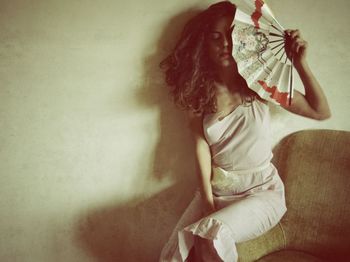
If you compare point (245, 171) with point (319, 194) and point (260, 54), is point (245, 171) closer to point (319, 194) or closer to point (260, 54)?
point (319, 194)

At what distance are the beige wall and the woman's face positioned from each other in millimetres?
193

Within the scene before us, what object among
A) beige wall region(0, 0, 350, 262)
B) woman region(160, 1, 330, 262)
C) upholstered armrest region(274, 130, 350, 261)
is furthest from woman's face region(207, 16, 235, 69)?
upholstered armrest region(274, 130, 350, 261)

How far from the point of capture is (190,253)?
4.20ft

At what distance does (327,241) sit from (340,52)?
945 millimetres

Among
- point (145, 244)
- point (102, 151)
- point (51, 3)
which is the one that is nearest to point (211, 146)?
point (102, 151)

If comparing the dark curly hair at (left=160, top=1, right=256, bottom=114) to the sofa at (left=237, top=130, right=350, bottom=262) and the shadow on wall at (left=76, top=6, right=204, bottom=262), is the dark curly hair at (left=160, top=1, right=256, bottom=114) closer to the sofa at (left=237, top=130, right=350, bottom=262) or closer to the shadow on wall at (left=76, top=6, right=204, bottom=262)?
the shadow on wall at (left=76, top=6, right=204, bottom=262)

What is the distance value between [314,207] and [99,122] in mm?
1131

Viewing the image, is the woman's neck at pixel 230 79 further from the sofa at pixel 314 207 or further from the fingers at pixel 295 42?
the sofa at pixel 314 207

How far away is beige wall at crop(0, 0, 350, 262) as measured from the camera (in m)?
1.25


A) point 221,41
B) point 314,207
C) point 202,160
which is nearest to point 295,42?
point 221,41

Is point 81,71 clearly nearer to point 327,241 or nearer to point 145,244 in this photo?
point 145,244

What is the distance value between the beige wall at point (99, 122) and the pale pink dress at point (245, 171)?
205mm

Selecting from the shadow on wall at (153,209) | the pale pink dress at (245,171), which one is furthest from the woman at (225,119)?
the shadow on wall at (153,209)

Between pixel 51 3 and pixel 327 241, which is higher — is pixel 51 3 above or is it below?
above
